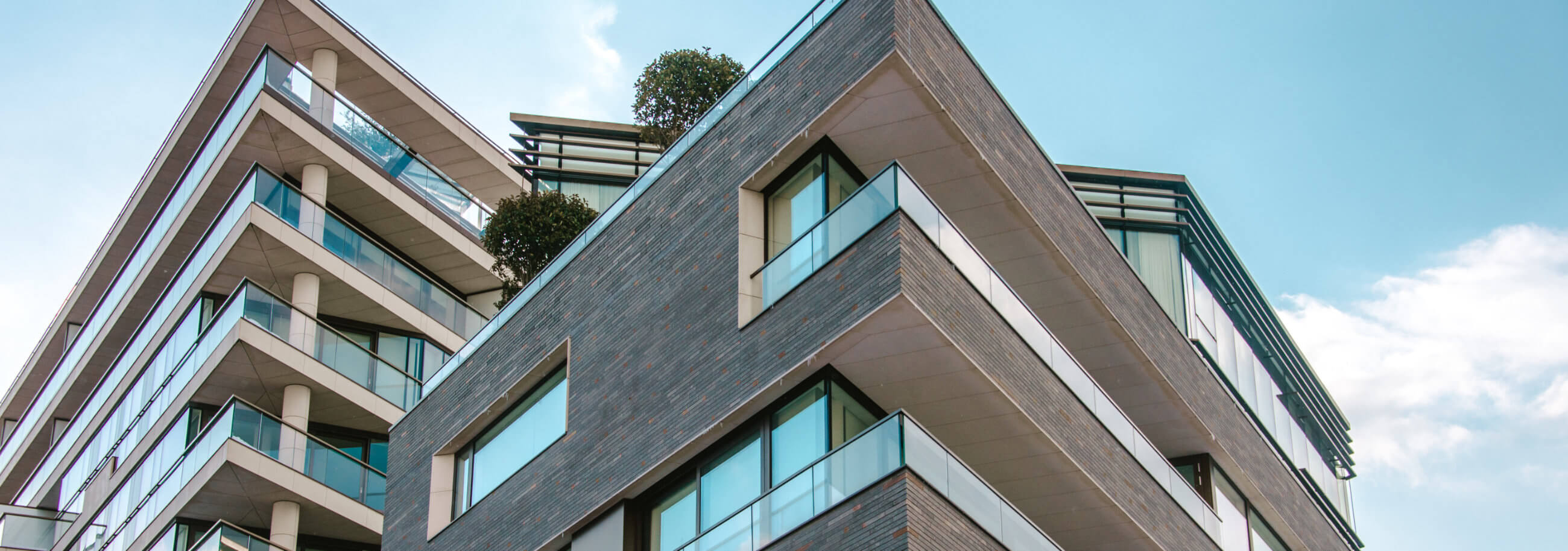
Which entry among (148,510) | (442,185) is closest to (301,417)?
(148,510)

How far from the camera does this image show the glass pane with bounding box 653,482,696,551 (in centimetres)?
1970

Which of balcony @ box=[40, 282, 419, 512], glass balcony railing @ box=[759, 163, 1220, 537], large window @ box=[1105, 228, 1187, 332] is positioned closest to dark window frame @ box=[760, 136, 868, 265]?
glass balcony railing @ box=[759, 163, 1220, 537]

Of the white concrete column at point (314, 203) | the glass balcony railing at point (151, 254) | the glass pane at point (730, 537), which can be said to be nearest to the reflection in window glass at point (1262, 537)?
the glass pane at point (730, 537)

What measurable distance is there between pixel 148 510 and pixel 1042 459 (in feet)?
70.5

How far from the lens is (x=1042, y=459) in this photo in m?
20.3

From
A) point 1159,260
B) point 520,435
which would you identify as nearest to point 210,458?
point 520,435

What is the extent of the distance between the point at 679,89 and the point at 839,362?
16269 mm

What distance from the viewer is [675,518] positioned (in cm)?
2003

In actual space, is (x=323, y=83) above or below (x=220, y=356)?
above

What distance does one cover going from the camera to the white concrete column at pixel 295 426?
3175 cm

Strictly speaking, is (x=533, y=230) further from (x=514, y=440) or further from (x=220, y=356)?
(x=514, y=440)

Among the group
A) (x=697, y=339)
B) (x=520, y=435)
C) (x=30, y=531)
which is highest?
(x=30, y=531)

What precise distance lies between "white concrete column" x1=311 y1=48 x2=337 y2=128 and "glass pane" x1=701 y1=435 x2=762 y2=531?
62.8 feet

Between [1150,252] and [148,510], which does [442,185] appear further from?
[1150,252]
